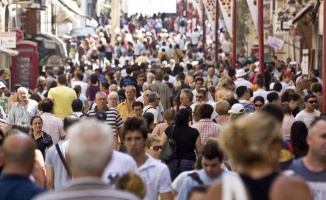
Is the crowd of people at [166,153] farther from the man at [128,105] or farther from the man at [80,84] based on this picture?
the man at [80,84]

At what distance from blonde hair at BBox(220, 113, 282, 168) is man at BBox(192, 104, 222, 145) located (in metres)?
8.81

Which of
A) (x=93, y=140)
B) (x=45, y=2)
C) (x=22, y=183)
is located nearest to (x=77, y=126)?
(x=93, y=140)

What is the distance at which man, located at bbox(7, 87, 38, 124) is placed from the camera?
20.2 m

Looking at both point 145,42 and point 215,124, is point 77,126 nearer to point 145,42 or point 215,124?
point 215,124

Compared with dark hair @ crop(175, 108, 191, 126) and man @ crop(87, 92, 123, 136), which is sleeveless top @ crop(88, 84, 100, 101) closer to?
man @ crop(87, 92, 123, 136)

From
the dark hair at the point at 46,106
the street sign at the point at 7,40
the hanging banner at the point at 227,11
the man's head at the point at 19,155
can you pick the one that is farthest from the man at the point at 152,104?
the hanging banner at the point at 227,11

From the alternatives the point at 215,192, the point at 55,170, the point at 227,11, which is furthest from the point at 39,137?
the point at 227,11

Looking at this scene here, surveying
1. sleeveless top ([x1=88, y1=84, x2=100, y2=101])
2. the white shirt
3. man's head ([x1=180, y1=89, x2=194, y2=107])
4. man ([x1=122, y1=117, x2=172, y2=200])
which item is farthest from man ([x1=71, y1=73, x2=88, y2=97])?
man ([x1=122, y1=117, x2=172, y2=200])

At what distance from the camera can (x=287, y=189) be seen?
6.80 m

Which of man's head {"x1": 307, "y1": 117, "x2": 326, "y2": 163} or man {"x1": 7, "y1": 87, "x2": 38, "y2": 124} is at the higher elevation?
man's head {"x1": 307, "y1": 117, "x2": 326, "y2": 163}

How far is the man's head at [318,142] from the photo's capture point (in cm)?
934

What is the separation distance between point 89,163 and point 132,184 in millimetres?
1869

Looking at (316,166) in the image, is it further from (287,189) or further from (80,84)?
(80,84)

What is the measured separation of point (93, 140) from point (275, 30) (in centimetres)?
3698
